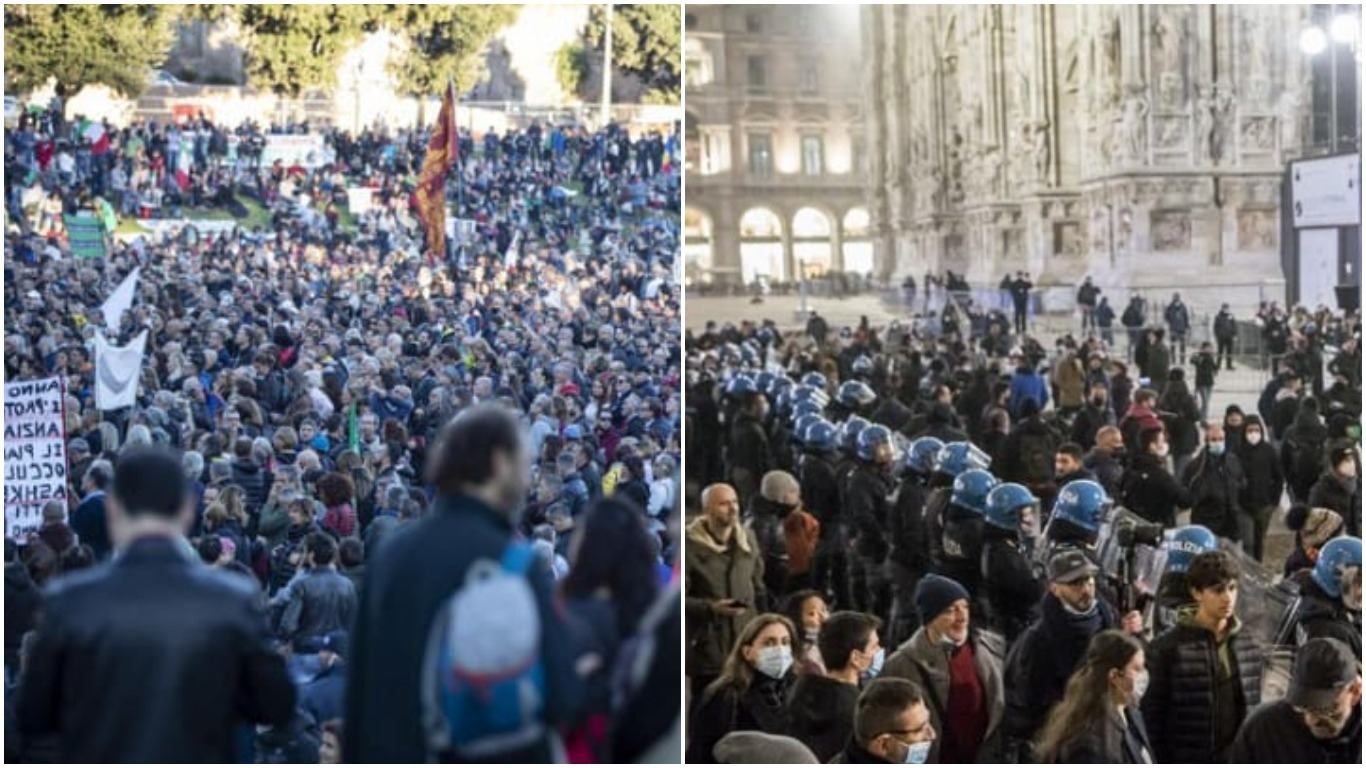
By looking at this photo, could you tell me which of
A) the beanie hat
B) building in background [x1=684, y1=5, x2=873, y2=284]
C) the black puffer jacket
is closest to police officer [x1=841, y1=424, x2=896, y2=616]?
the beanie hat

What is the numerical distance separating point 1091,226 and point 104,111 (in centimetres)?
464

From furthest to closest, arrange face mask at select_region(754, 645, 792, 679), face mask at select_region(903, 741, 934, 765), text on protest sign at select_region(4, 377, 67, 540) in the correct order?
text on protest sign at select_region(4, 377, 67, 540)
face mask at select_region(754, 645, 792, 679)
face mask at select_region(903, 741, 934, 765)

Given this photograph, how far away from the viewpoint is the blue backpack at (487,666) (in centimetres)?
417

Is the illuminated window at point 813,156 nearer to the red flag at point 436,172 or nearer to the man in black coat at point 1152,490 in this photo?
the red flag at point 436,172

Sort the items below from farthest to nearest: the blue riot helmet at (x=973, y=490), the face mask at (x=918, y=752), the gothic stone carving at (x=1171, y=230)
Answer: the gothic stone carving at (x=1171, y=230), the blue riot helmet at (x=973, y=490), the face mask at (x=918, y=752)

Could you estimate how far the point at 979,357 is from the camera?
9.16 m

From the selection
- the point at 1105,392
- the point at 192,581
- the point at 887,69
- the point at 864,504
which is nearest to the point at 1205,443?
the point at 1105,392

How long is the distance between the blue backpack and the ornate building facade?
16.4 feet

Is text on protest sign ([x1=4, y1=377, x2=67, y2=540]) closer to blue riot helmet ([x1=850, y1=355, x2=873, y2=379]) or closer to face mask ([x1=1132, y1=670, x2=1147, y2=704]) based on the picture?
blue riot helmet ([x1=850, y1=355, x2=873, y2=379])

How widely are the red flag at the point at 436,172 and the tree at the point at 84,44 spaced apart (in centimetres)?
118

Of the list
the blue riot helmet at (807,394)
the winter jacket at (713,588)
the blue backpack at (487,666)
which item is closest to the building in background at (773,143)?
the blue riot helmet at (807,394)

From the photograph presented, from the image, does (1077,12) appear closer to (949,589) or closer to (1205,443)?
(1205,443)

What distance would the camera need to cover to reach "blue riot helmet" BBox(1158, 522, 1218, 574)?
8.19 meters

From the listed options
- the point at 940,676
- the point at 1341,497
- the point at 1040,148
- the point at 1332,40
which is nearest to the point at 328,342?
the point at 940,676
